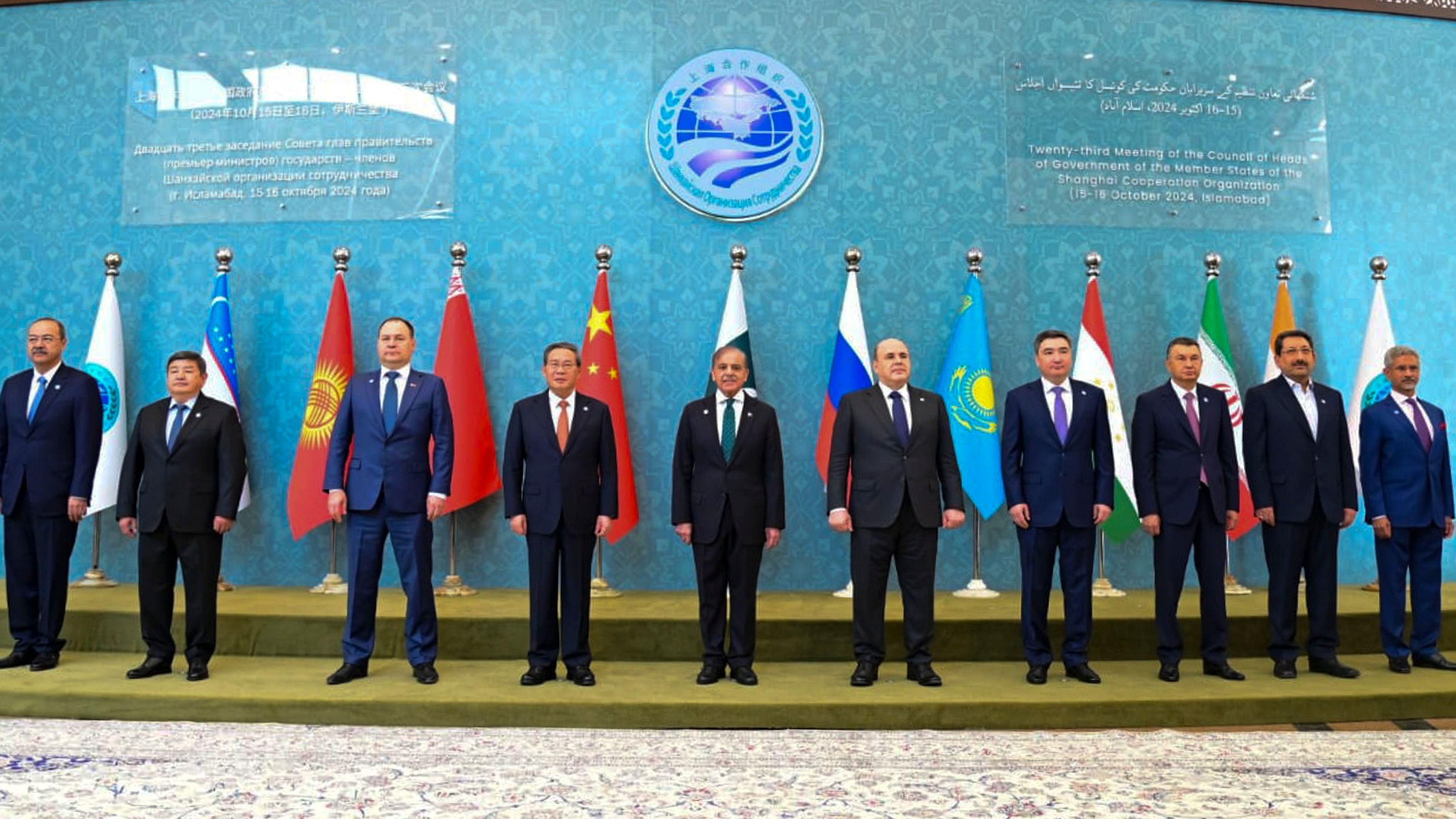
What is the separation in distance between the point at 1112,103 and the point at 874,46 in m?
1.32

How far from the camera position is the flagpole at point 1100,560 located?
5000 mm

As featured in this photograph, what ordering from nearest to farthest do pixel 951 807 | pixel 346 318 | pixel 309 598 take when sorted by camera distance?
pixel 951 807 → pixel 309 598 → pixel 346 318

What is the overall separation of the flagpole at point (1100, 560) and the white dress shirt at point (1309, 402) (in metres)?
1.27

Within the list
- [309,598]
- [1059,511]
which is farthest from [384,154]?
[1059,511]

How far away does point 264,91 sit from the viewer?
17.8ft

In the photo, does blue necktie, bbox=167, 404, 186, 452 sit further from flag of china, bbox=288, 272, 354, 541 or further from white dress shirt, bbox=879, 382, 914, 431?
white dress shirt, bbox=879, 382, 914, 431

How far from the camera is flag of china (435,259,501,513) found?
4914 mm

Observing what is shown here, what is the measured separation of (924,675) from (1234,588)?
2.26 metres

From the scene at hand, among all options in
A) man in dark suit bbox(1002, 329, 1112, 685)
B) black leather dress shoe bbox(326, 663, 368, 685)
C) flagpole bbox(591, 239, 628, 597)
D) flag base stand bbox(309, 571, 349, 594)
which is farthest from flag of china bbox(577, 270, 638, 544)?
man in dark suit bbox(1002, 329, 1112, 685)

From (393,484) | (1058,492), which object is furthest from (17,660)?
(1058,492)

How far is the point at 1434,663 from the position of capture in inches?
155

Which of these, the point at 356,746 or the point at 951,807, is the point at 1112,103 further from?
the point at 356,746

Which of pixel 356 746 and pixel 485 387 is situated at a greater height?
pixel 485 387

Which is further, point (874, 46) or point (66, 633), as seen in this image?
point (874, 46)
